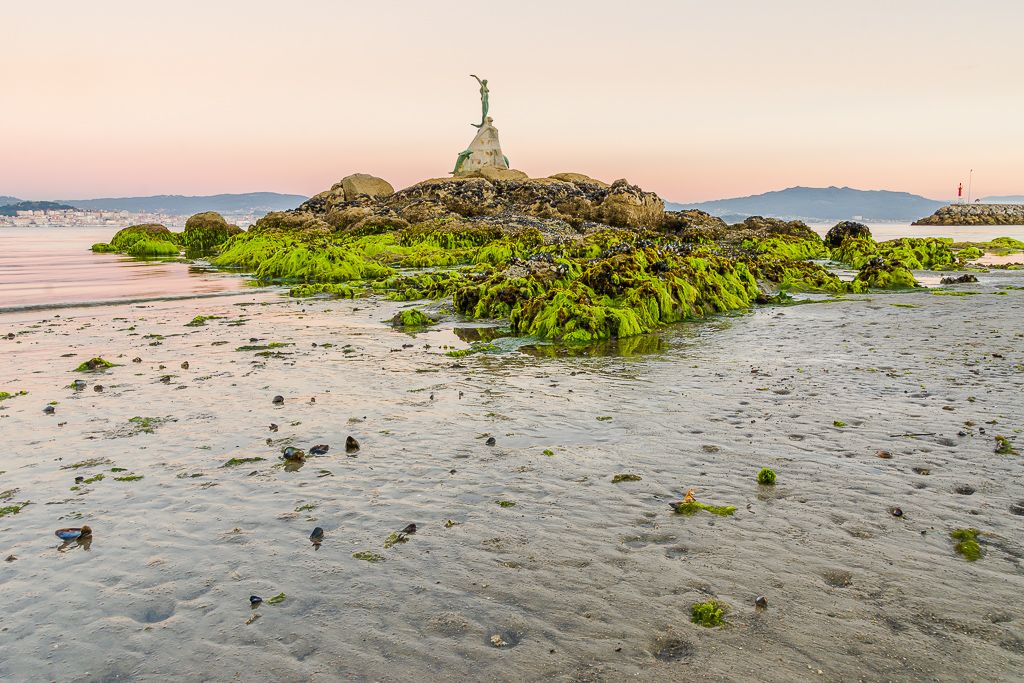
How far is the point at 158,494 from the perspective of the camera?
5375mm

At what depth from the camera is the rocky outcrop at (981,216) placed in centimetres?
9762

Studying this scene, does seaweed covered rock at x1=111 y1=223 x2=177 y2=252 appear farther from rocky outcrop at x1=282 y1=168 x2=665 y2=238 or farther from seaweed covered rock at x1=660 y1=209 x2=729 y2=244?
seaweed covered rock at x1=660 y1=209 x2=729 y2=244

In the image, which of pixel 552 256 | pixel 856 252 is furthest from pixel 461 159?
pixel 552 256

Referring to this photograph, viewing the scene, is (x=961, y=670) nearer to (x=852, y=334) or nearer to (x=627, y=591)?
(x=627, y=591)

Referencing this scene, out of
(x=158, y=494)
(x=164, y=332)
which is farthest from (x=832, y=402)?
(x=164, y=332)

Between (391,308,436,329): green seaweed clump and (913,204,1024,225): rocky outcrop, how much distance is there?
4521 inches

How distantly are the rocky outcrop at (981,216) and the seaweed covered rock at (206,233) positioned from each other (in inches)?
4324

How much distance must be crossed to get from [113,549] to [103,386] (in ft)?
18.4

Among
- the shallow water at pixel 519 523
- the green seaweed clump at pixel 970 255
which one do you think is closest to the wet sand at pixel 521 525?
the shallow water at pixel 519 523

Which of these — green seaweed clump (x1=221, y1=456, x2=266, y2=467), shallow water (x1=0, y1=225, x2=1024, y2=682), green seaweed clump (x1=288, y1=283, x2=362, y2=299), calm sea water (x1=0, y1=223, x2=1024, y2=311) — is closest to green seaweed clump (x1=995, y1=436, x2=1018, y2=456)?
shallow water (x1=0, y1=225, x2=1024, y2=682)

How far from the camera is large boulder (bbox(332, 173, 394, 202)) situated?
6731 cm

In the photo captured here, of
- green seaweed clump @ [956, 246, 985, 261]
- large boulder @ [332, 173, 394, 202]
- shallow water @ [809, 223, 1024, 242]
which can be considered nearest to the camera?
green seaweed clump @ [956, 246, 985, 261]

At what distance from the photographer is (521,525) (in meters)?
4.72

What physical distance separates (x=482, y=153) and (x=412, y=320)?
217 ft
